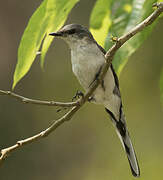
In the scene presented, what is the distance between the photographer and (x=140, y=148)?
811cm

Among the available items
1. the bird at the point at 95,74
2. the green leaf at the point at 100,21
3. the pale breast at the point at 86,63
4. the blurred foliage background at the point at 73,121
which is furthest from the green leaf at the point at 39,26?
the blurred foliage background at the point at 73,121

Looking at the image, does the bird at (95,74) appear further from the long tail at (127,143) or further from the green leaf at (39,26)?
the green leaf at (39,26)

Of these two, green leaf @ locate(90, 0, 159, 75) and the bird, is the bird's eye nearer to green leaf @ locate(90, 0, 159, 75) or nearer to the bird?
the bird

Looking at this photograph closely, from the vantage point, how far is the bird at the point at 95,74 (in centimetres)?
388

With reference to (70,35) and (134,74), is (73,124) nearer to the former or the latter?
(134,74)

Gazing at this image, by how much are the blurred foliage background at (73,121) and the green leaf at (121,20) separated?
5.15 meters

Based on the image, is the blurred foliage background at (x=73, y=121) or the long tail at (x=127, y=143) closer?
the long tail at (x=127, y=143)

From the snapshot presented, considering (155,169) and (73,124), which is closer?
(155,169)

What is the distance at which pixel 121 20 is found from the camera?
9.30 feet

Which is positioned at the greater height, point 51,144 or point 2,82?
point 2,82

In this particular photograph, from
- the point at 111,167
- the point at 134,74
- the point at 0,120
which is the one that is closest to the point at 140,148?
the point at 111,167

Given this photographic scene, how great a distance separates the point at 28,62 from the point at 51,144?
732 centimetres

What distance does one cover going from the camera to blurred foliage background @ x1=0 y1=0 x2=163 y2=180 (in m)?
8.40

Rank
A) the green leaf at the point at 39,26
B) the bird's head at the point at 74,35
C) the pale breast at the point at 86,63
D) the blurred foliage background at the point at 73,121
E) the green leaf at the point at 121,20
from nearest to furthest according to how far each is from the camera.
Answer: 1. the green leaf at the point at 39,26
2. the green leaf at the point at 121,20
3. the pale breast at the point at 86,63
4. the bird's head at the point at 74,35
5. the blurred foliage background at the point at 73,121
